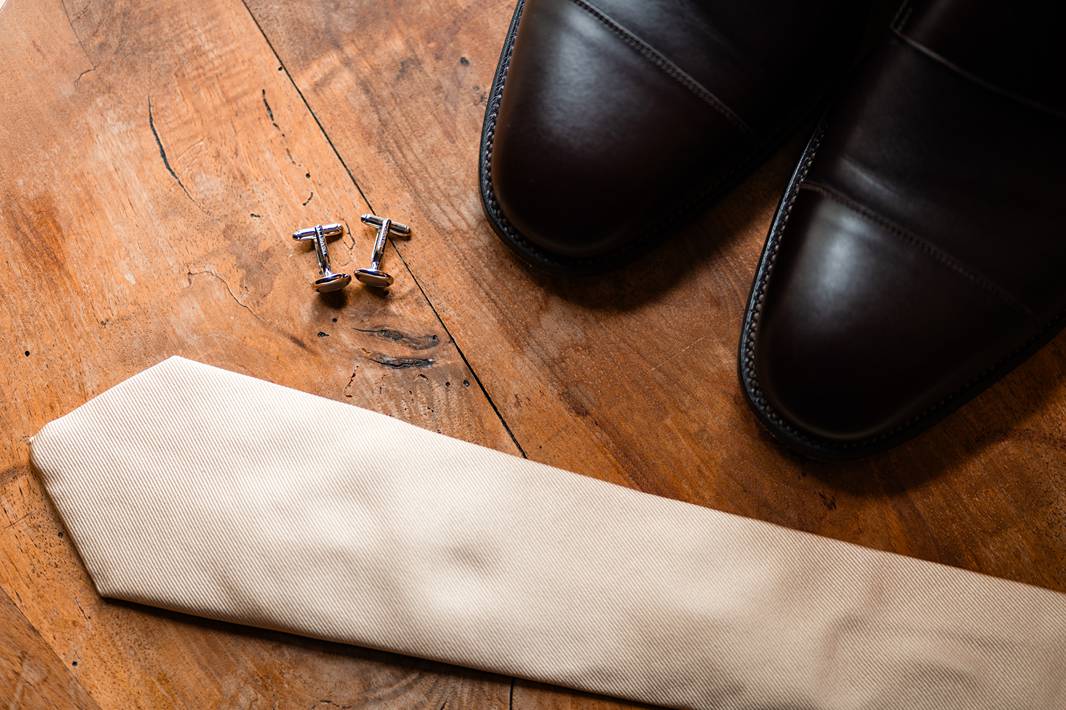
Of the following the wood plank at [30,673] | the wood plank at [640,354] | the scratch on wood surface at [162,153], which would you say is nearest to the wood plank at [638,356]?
the wood plank at [640,354]

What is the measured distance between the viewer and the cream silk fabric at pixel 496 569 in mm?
531

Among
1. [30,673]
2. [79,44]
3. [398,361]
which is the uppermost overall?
[79,44]

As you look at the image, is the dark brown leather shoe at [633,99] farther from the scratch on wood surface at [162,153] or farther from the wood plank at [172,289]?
the scratch on wood surface at [162,153]

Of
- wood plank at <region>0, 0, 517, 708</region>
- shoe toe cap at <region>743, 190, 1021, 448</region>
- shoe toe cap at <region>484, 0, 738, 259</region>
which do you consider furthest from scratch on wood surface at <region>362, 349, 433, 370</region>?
shoe toe cap at <region>743, 190, 1021, 448</region>

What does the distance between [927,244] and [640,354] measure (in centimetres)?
19

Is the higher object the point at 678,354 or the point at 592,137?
the point at 592,137

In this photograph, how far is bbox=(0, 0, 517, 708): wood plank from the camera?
535 millimetres

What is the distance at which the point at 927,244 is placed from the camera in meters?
0.51

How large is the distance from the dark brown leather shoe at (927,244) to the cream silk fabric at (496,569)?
112mm

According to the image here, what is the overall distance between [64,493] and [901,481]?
54 cm

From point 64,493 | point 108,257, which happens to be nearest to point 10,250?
point 108,257

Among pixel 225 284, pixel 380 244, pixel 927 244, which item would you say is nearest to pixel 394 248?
pixel 380 244

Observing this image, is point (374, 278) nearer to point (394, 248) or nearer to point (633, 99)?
point (394, 248)

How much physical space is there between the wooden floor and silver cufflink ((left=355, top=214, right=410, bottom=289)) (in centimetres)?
1
